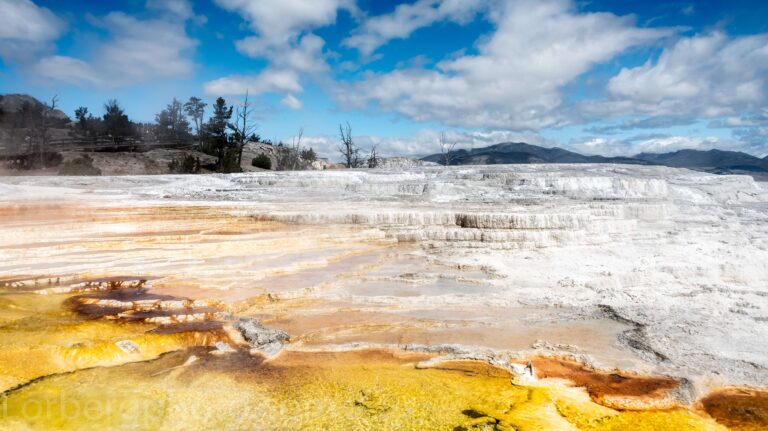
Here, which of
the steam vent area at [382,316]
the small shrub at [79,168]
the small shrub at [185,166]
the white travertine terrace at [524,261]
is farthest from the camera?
the small shrub at [185,166]

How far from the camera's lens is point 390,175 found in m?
11.2

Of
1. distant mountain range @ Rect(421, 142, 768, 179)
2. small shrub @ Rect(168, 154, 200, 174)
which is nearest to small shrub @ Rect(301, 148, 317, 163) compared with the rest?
small shrub @ Rect(168, 154, 200, 174)

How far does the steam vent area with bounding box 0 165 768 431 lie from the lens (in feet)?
7.46

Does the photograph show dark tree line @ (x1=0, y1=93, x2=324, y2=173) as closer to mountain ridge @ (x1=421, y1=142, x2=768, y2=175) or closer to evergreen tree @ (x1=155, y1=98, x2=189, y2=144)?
evergreen tree @ (x1=155, y1=98, x2=189, y2=144)

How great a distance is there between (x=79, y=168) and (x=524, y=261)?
17437 mm

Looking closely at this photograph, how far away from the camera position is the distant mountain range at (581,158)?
2522 inches

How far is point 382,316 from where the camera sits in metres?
3.68

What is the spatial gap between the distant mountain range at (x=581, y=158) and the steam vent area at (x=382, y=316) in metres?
49.0

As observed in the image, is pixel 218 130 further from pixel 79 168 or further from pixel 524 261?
pixel 524 261

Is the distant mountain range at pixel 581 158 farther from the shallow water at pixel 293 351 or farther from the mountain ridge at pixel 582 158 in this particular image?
the shallow water at pixel 293 351

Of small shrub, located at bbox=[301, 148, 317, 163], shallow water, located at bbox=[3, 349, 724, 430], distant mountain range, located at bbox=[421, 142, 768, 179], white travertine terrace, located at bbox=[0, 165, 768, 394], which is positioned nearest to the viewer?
shallow water, located at bbox=[3, 349, 724, 430]

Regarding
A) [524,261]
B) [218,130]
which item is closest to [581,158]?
[218,130]

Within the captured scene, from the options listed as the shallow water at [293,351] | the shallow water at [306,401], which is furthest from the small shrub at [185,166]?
the shallow water at [306,401]

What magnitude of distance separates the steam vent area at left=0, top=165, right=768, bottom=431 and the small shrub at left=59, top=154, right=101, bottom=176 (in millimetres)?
9869
